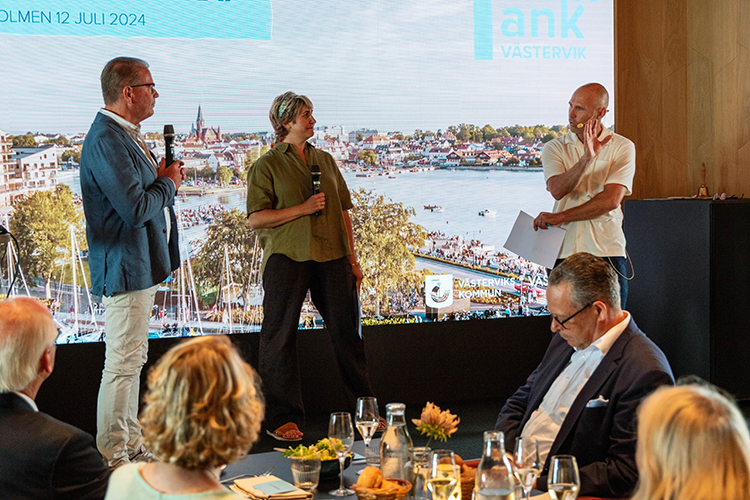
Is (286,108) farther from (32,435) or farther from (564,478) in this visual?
(564,478)

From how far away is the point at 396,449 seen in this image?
1999mm

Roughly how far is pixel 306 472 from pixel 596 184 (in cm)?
298

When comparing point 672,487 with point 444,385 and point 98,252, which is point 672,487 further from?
point 444,385

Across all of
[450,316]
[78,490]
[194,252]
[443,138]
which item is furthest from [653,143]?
[78,490]

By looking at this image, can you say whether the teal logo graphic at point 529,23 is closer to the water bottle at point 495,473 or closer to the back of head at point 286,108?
the back of head at point 286,108

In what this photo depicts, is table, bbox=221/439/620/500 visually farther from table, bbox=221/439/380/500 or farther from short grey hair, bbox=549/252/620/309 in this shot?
short grey hair, bbox=549/252/620/309

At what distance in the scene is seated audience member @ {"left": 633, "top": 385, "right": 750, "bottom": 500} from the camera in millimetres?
1125

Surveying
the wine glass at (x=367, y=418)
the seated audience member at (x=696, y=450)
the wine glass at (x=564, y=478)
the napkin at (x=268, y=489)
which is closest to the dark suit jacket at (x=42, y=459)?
the napkin at (x=268, y=489)

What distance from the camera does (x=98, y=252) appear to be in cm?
355

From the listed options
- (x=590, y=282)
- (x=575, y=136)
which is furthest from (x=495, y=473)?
(x=575, y=136)

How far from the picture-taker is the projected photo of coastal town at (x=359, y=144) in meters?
4.30

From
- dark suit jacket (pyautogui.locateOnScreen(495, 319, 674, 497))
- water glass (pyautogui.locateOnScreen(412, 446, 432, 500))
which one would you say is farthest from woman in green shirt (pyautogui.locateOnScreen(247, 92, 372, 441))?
water glass (pyautogui.locateOnScreen(412, 446, 432, 500))

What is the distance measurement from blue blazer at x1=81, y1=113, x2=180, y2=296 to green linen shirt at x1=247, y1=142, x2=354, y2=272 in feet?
2.03

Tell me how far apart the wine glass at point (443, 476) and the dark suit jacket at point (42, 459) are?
0.82 meters
